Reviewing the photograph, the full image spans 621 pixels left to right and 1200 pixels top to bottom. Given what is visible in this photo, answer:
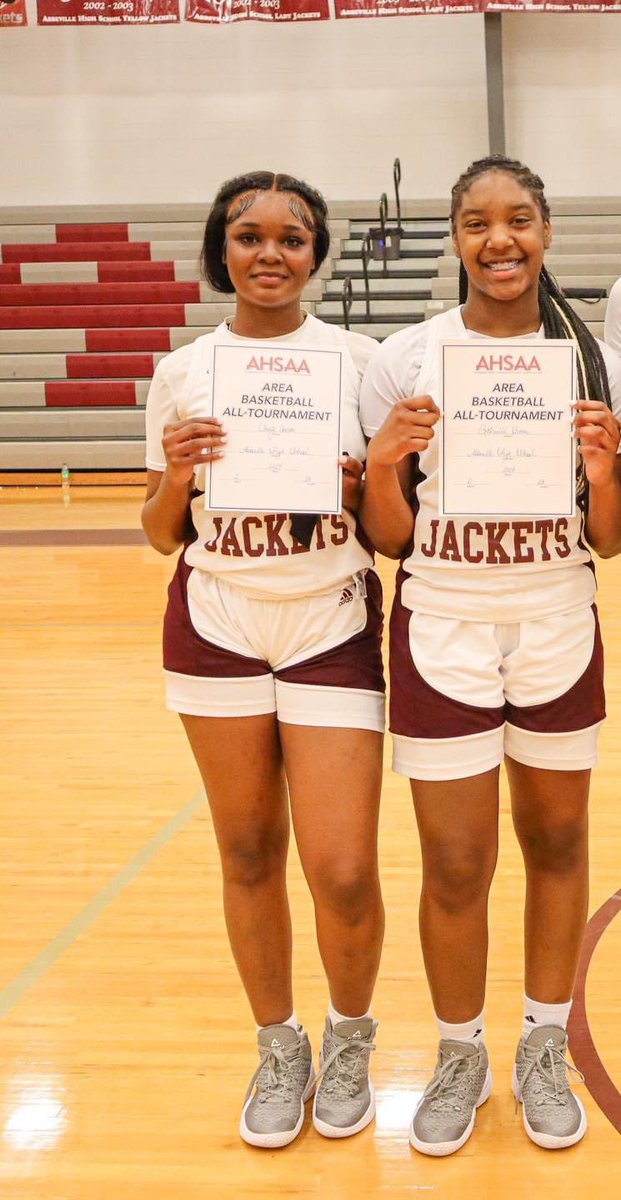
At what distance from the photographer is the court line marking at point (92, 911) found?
2642 millimetres

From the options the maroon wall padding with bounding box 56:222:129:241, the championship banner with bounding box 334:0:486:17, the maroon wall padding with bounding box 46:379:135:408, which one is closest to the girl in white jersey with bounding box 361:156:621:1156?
the maroon wall padding with bounding box 46:379:135:408

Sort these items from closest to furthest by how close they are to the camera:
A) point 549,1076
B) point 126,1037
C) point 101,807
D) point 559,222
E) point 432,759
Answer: point 432,759 → point 549,1076 → point 126,1037 → point 101,807 → point 559,222

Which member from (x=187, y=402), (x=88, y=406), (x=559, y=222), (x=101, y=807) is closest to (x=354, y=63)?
(x=559, y=222)

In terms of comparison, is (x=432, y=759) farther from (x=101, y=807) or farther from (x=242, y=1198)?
(x=101, y=807)

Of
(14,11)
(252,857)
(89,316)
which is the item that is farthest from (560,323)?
(14,11)

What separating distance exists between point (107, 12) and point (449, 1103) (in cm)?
1145

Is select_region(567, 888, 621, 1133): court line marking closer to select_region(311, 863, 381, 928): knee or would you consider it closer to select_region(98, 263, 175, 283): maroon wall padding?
select_region(311, 863, 381, 928): knee

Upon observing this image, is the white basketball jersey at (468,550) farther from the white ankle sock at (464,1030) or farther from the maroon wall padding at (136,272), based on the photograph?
the maroon wall padding at (136,272)

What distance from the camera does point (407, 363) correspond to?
6.24ft

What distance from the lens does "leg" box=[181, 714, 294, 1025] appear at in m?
1.99

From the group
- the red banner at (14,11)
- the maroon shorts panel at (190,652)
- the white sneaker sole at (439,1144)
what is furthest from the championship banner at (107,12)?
the white sneaker sole at (439,1144)

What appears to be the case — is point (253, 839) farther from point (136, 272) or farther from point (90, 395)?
point (136, 272)

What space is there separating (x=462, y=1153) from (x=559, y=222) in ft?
36.2

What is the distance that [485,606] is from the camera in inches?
73.6
